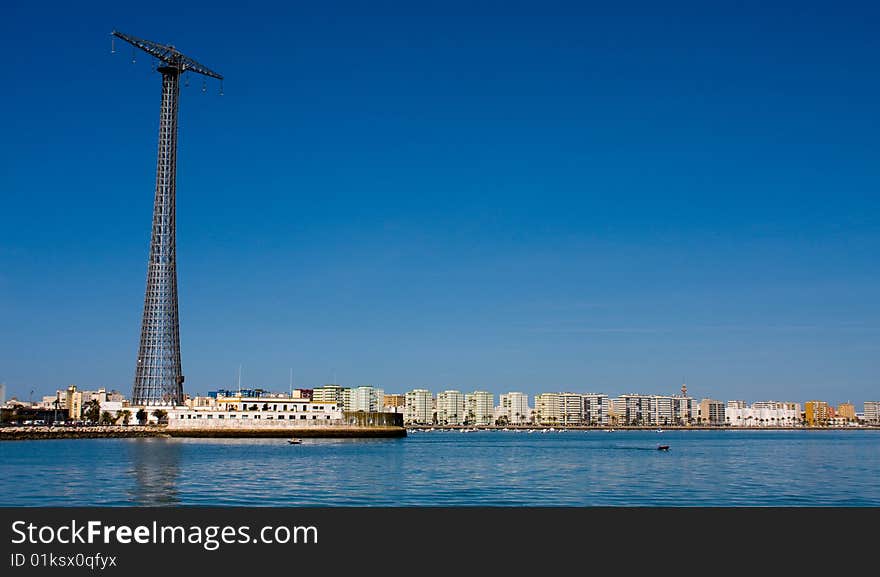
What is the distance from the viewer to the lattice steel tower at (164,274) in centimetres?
11925

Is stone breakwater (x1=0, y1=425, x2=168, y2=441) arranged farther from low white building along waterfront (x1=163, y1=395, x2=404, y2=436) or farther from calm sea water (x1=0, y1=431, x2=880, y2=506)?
calm sea water (x1=0, y1=431, x2=880, y2=506)

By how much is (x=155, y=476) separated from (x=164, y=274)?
67209 millimetres

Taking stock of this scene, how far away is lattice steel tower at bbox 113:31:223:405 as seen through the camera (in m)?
119

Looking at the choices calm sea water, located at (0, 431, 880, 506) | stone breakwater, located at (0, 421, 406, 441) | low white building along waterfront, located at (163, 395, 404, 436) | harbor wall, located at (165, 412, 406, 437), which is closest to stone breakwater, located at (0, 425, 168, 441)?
stone breakwater, located at (0, 421, 406, 441)

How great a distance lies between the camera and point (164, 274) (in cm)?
11944

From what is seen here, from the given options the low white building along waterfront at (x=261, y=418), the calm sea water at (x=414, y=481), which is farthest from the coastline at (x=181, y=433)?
the calm sea water at (x=414, y=481)

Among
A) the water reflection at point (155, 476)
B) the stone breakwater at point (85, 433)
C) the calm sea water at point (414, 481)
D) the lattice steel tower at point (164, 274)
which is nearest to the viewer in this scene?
the water reflection at point (155, 476)

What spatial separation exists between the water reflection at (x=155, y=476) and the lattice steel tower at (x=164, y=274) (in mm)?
34029

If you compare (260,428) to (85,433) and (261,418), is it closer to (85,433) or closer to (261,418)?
(261,418)

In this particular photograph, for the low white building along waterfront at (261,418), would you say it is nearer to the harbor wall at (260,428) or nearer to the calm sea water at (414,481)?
the harbor wall at (260,428)
